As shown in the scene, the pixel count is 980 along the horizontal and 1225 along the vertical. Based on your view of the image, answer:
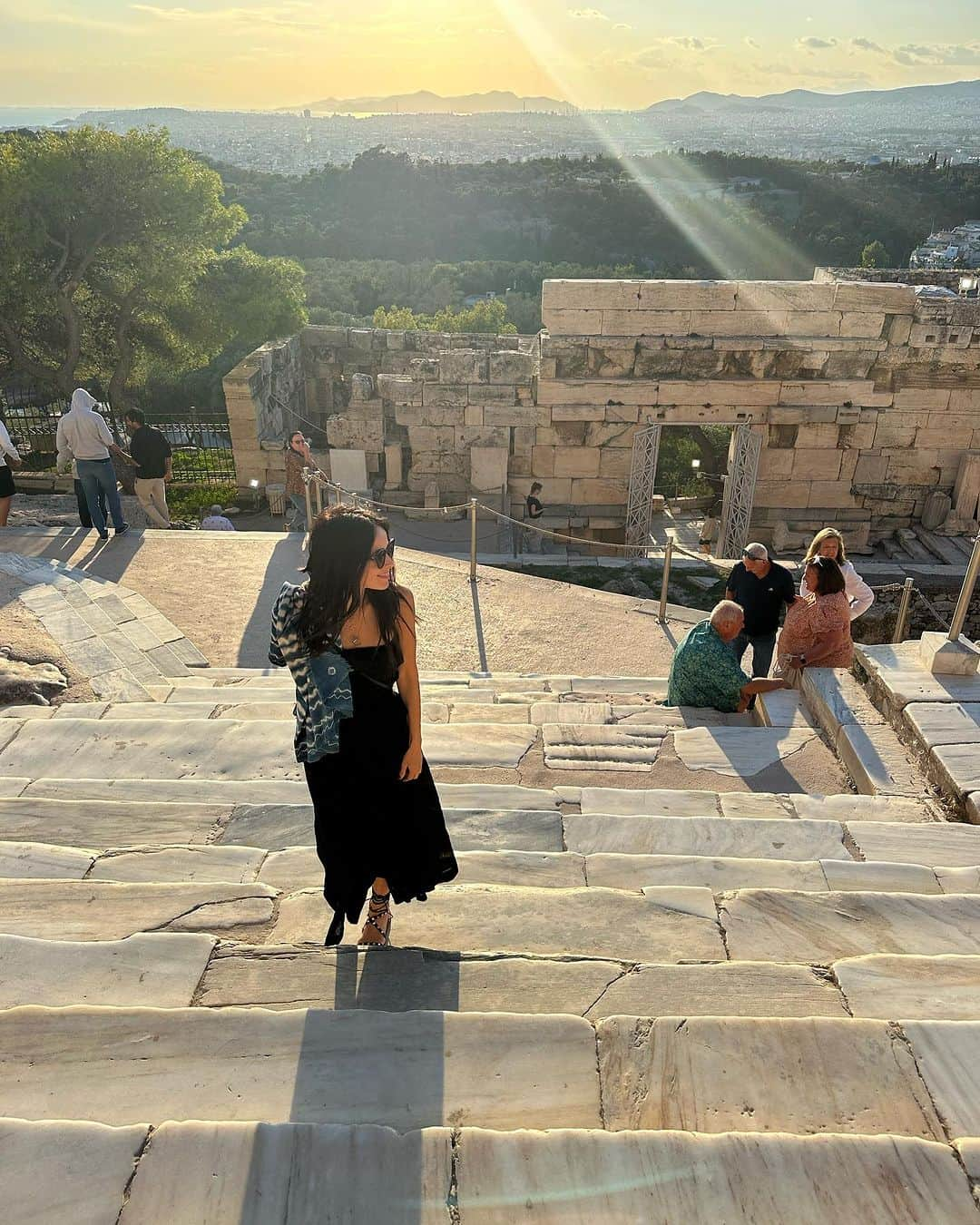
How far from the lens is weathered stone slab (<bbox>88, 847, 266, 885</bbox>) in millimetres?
3541

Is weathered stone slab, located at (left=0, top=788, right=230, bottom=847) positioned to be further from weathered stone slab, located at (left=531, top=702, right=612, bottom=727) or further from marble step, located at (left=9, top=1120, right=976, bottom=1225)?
weathered stone slab, located at (left=531, top=702, right=612, bottom=727)

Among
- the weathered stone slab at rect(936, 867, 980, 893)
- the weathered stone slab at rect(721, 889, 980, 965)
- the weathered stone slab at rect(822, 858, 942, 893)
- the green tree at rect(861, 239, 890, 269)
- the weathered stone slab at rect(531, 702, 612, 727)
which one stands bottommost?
the green tree at rect(861, 239, 890, 269)

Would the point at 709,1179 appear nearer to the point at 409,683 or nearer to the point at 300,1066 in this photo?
the point at 300,1066

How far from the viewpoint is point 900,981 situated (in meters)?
2.85

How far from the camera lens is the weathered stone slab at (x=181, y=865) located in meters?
3.54

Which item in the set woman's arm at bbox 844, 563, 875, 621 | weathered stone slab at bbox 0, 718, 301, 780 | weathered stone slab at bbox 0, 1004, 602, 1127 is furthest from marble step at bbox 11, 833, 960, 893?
woman's arm at bbox 844, 563, 875, 621

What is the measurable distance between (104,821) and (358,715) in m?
1.74

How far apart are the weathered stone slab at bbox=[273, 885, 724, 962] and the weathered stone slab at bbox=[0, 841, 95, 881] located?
92 cm

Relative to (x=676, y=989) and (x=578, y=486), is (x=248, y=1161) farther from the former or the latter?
(x=578, y=486)

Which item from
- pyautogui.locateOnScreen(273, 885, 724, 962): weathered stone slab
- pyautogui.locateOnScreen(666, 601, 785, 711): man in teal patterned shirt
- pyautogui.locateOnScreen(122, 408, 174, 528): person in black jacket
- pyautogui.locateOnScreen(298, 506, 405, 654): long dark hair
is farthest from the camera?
pyautogui.locateOnScreen(122, 408, 174, 528): person in black jacket

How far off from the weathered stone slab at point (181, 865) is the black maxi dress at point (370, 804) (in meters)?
0.67

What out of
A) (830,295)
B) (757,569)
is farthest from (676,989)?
(830,295)

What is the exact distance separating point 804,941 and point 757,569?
13.2ft

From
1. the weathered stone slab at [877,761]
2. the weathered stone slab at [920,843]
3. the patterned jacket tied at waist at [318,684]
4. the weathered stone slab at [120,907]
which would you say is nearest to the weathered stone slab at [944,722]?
the weathered stone slab at [877,761]
